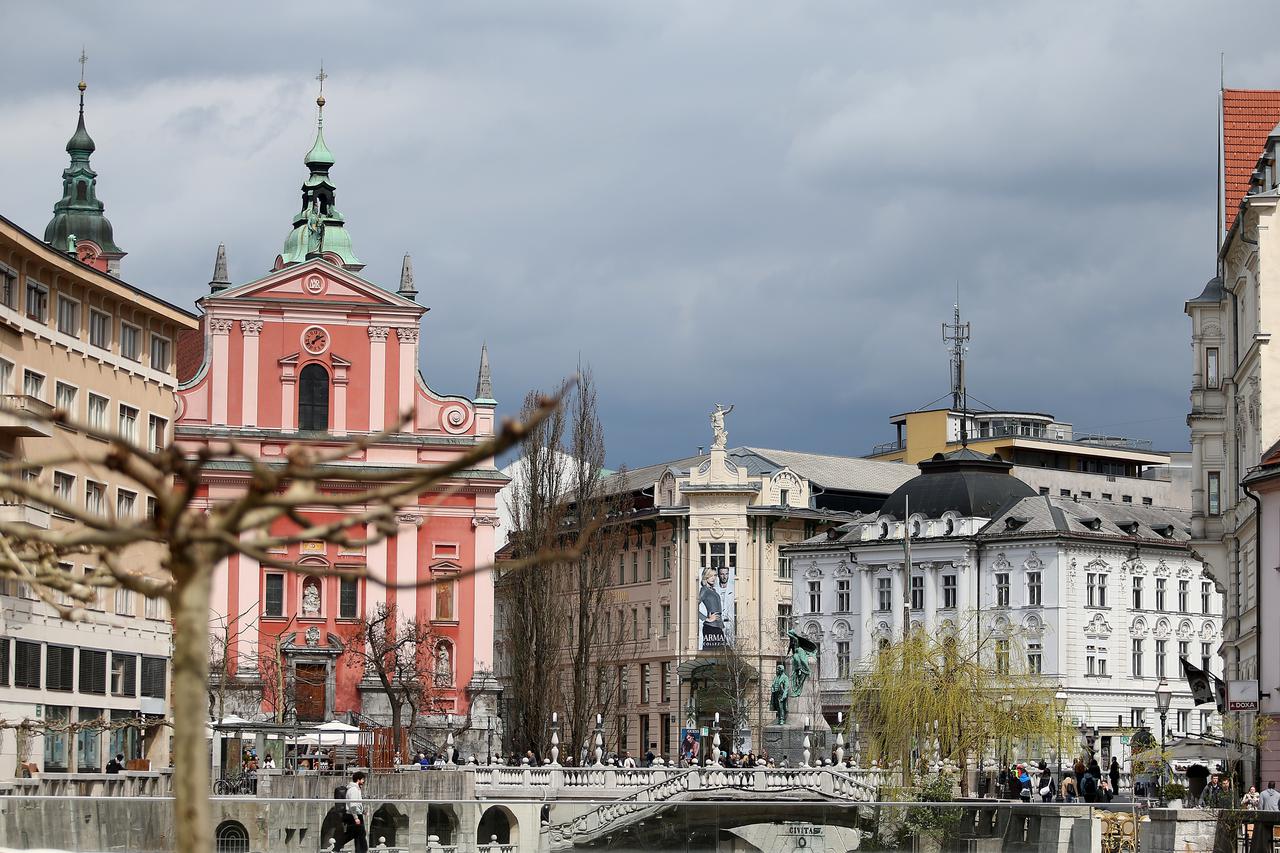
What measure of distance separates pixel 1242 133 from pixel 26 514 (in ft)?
105

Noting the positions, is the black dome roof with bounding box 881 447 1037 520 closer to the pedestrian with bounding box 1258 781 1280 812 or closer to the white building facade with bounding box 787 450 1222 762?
the white building facade with bounding box 787 450 1222 762

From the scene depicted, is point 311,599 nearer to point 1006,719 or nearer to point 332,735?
point 332,735

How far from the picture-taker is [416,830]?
4044 cm

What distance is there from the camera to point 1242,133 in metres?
58.5

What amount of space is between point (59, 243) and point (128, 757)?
65.2m

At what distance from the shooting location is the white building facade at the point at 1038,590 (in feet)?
317

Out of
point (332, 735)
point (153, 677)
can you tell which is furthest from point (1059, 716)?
point (153, 677)

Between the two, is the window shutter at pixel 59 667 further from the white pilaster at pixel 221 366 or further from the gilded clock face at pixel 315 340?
the gilded clock face at pixel 315 340

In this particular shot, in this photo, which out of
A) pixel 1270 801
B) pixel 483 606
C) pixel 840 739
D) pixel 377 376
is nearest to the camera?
pixel 1270 801

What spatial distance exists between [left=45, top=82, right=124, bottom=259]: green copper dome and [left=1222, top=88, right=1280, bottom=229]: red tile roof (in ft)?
238

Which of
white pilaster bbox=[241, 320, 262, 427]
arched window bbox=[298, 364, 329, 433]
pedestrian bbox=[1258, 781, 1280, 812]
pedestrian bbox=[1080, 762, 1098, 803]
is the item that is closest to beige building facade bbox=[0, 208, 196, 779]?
pedestrian bbox=[1080, 762, 1098, 803]

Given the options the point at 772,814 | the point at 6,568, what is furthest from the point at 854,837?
the point at 6,568

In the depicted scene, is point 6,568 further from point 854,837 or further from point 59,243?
point 59,243

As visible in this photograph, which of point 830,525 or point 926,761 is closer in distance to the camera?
point 926,761
